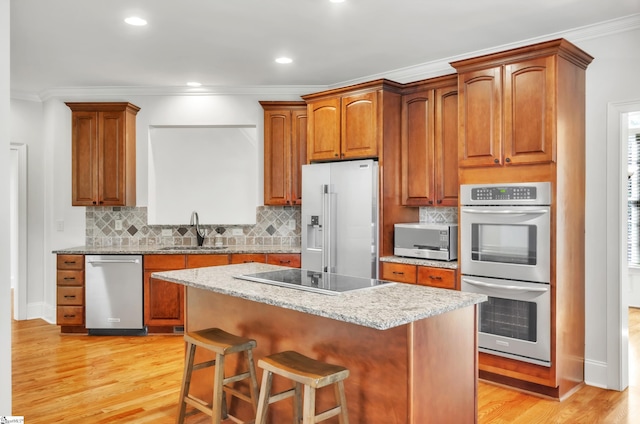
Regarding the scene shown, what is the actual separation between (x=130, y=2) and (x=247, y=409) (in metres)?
2.67

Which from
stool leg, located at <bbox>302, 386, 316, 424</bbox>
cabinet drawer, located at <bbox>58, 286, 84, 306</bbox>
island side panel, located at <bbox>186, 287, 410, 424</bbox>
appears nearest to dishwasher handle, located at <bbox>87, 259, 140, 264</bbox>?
cabinet drawer, located at <bbox>58, 286, 84, 306</bbox>

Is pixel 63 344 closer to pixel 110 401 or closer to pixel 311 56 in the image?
pixel 110 401

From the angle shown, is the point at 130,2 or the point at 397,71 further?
the point at 397,71

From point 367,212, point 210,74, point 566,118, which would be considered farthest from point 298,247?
point 566,118

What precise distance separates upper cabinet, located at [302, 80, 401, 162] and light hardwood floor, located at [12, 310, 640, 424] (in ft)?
7.28

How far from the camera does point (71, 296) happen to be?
5035 mm

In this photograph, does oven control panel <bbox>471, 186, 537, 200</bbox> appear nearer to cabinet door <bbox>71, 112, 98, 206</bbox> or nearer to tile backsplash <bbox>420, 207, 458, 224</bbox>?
tile backsplash <bbox>420, 207, 458, 224</bbox>

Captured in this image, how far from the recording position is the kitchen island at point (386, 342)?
82.0 inches

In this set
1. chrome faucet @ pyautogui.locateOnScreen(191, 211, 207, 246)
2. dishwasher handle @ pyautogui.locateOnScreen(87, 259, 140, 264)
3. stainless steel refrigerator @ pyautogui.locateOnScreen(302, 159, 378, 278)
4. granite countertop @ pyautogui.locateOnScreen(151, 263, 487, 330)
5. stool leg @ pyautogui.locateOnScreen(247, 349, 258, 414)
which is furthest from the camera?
chrome faucet @ pyautogui.locateOnScreen(191, 211, 207, 246)

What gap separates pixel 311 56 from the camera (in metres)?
4.42

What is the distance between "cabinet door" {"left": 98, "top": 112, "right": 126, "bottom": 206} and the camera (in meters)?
5.30

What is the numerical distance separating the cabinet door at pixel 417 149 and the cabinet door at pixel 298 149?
3.89 feet

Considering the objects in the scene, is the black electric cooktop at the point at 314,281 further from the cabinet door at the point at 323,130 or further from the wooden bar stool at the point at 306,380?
the cabinet door at the point at 323,130

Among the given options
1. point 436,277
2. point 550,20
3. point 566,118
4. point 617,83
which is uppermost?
point 550,20
